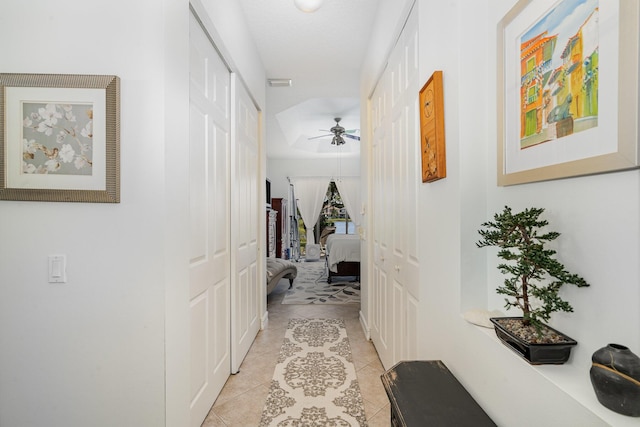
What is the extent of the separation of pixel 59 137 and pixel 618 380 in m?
1.94

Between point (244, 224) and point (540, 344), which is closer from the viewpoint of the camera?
point (540, 344)

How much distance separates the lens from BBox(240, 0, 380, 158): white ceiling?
8.76 ft

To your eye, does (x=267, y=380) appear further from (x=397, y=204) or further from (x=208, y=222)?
(x=397, y=204)

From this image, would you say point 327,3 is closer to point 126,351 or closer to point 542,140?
point 542,140

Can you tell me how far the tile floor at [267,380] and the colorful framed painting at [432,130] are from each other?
153 cm

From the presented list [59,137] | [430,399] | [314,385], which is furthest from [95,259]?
[314,385]

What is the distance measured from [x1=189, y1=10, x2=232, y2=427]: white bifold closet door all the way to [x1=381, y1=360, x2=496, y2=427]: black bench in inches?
45.0

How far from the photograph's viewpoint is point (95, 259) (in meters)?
1.42

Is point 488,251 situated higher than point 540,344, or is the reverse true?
point 488,251

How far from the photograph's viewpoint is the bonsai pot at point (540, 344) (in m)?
0.78

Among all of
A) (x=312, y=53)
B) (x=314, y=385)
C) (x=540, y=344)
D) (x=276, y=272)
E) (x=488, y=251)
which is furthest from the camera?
(x=276, y=272)

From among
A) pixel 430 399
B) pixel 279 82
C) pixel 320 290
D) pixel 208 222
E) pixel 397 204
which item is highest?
pixel 279 82

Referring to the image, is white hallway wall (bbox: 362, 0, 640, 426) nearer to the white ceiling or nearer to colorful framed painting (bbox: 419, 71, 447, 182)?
colorful framed painting (bbox: 419, 71, 447, 182)

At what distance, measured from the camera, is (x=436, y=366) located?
1.27 meters
